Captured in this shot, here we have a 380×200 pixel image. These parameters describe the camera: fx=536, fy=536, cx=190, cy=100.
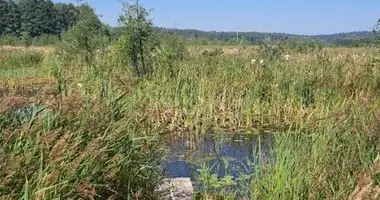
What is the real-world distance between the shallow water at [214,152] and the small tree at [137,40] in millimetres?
3686

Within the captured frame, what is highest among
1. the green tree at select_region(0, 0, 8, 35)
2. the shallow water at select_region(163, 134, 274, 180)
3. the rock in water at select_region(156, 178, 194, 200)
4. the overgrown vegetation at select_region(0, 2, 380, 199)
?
the green tree at select_region(0, 0, 8, 35)

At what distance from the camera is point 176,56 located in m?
12.9

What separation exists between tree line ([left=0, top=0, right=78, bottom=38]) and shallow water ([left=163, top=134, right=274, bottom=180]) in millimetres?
80995

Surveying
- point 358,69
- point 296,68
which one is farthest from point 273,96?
point 358,69

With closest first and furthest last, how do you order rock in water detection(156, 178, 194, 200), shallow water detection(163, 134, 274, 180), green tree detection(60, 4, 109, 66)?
rock in water detection(156, 178, 194, 200) < shallow water detection(163, 134, 274, 180) < green tree detection(60, 4, 109, 66)

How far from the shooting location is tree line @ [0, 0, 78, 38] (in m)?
87.9

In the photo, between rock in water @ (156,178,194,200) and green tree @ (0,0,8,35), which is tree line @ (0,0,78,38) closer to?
green tree @ (0,0,8,35)

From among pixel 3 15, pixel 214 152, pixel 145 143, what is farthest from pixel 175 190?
pixel 3 15

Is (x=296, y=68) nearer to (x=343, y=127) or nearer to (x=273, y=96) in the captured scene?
(x=273, y=96)

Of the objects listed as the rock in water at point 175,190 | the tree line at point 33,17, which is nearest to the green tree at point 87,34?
the rock in water at point 175,190

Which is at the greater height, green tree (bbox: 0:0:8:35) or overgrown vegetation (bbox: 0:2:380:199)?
green tree (bbox: 0:0:8:35)

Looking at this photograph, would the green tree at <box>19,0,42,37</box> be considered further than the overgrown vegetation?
Yes

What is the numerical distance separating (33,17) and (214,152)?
89.5 metres

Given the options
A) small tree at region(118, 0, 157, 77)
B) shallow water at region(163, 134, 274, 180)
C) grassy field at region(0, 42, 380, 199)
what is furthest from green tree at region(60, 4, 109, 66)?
grassy field at region(0, 42, 380, 199)
